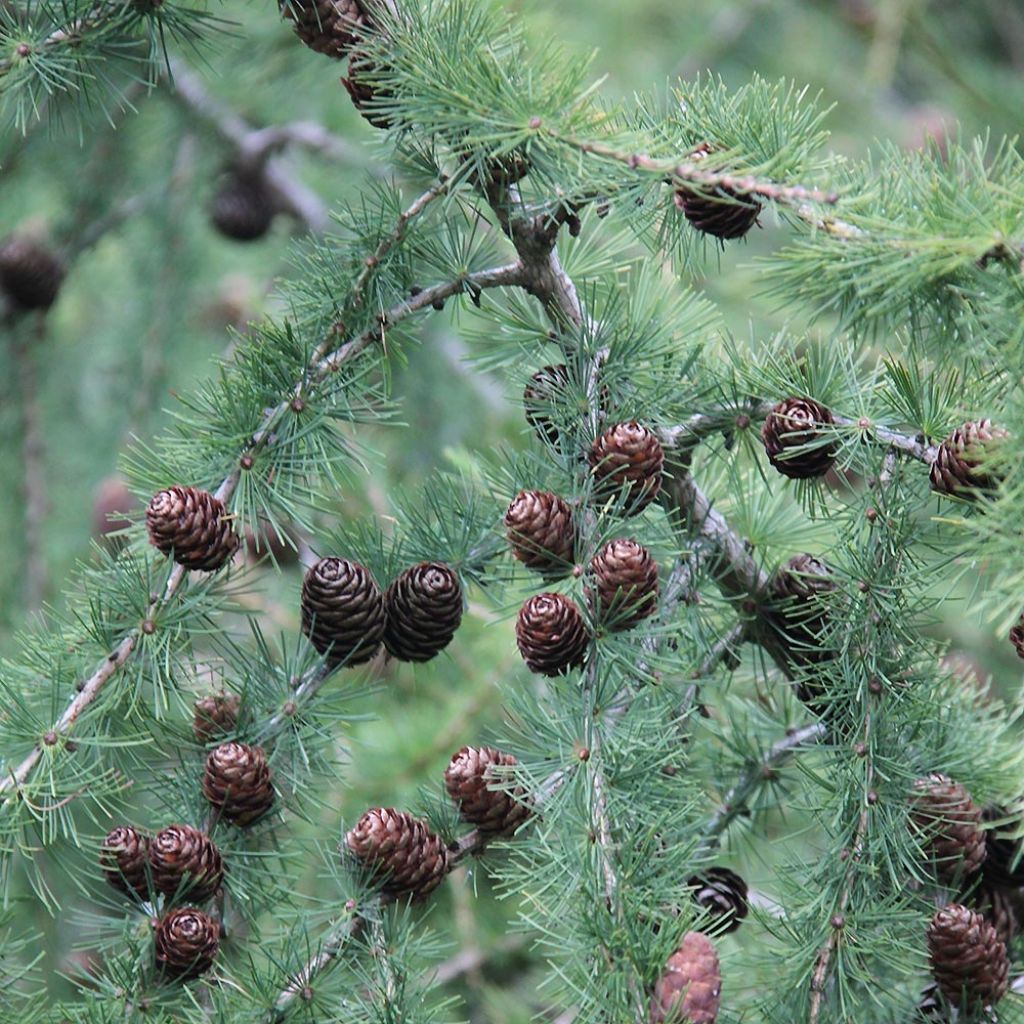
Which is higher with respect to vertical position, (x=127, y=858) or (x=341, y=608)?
(x=341, y=608)

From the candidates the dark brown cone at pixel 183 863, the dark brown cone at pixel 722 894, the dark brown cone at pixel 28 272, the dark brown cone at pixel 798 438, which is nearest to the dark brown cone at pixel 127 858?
the dark brown cone at pixel 183 863

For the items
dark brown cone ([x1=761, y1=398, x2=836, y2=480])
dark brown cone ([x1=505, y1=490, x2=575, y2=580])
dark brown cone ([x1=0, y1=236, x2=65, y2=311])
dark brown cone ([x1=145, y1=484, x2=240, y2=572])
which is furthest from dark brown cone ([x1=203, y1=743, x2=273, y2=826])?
dark brown cone ([x1=0, y1=236, x2=65, y2=311])

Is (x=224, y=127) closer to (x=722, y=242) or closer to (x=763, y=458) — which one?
(x=763, y=458)

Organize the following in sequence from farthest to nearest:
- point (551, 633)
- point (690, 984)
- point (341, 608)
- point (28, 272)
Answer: point (28, 272)
point (341, 608)
point (551, 633)
point (690, 984)

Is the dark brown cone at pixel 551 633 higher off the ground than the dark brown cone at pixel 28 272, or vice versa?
the dark brown cone at pixel 551 633

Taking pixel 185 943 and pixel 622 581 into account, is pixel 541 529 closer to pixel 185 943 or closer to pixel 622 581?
pixel 622 581

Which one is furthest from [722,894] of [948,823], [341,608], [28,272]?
[28,272]

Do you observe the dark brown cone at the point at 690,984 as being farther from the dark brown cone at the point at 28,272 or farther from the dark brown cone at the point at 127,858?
the dark brown cone at the point at 28,272
